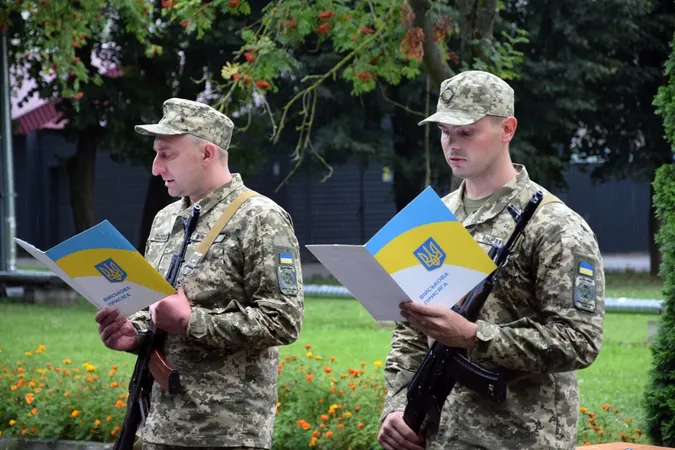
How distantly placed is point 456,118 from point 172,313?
1227 millimetres

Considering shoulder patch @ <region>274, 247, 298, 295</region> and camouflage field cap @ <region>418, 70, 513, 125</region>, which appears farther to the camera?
shoulder patch @ <region>274, 247, 298, 295</region>

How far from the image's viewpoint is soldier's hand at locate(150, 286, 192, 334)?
396 cm

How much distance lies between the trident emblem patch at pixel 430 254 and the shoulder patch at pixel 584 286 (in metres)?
0.42

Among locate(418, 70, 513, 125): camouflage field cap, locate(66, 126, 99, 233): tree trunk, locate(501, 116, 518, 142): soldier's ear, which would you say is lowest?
locate(66, 126, 99, 233): tree trunk

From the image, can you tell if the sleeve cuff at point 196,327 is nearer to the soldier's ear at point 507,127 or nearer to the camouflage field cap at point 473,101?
the camouflage field cap at point 473,101

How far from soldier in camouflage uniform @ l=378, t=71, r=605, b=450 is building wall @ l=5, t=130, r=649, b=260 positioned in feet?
98.2

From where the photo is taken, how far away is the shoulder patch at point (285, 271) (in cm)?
407

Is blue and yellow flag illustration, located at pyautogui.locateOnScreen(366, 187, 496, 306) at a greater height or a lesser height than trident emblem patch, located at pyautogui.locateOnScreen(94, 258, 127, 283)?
greater

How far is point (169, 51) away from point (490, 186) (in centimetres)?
2090

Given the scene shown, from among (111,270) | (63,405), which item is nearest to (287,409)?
(63,405)

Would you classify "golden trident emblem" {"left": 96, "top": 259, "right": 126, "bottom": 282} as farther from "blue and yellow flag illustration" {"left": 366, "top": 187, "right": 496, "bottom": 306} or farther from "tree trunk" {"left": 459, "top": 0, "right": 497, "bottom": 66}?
"tree trunk" {"left": 459, "top": 0, "right": 497, "bottom": 66}

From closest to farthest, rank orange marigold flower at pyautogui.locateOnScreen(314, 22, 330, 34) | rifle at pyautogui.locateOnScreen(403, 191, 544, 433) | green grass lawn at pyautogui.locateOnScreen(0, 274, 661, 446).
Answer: rifle at pyautogui.locateOnScreen(403, 191, 544, 433)
green grass lawn at pyautogui.locateOnScreen(0, 274, 661, 446)
orange marigold flower at pyautogui.locateOnScreen(314, 22, 330, 34)

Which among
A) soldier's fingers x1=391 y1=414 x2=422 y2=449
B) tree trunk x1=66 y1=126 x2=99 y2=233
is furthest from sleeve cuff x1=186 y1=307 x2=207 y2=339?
tree trunk x1=66 y1=126 x2=99 y2=233

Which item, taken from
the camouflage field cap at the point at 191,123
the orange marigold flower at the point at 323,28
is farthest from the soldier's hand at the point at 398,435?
the orange marigold flower at the point at 323,28
